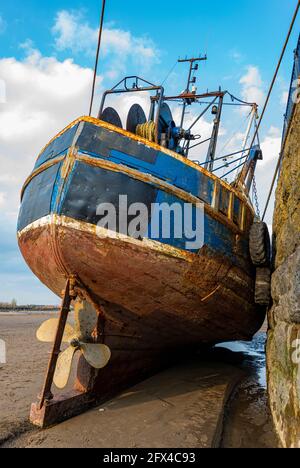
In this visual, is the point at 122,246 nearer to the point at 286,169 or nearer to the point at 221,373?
the point at 286,169

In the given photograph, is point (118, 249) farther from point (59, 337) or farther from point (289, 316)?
point (289, 316)

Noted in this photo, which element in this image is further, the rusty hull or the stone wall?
the rusty hull

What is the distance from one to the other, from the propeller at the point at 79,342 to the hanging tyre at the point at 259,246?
2.65 metres

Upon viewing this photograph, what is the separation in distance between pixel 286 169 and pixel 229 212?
3.47 feet

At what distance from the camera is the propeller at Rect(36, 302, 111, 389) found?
4055mm

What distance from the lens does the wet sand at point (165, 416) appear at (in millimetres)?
3213

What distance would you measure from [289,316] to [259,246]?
2227mm

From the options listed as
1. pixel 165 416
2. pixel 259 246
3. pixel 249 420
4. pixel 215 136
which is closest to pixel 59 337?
pixel 165 416

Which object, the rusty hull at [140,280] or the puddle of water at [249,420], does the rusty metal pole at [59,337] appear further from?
the puddle of water at [249,420]

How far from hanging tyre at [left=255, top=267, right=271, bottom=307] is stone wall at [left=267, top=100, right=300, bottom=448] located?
0.78 meters

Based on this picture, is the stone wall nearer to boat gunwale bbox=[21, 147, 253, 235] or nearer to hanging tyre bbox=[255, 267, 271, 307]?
hanging tyre bbox=[255, 267, 271, 307]

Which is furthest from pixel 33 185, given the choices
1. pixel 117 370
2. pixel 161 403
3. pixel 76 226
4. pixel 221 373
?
pixel 221 373

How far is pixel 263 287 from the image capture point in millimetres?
5129

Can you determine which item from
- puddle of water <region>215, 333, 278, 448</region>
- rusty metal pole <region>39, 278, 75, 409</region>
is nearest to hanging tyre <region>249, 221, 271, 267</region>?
puddle of water <region>215, 333, 278, 448</region>
